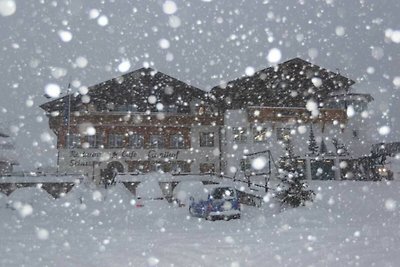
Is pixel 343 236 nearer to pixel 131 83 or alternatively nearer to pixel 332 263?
pixel 332 263

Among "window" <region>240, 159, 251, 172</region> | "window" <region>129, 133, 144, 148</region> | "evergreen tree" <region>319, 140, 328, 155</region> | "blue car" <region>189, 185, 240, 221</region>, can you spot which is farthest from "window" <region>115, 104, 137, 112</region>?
"blue car" <region>189, 185, 240, 221</region>

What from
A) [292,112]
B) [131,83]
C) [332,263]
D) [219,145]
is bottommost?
[332,263]

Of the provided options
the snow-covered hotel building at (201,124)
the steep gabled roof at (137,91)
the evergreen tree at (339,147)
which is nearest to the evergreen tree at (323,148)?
the snow-covered hotel building at (201,124)

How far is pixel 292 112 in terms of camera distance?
35.6m

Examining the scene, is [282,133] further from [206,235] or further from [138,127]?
[206,235]

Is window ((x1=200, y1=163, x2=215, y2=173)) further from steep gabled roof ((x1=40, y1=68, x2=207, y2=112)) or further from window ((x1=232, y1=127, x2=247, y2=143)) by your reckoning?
steep gabled roof ((x1=40, y1=68, x2=207, y2=112))

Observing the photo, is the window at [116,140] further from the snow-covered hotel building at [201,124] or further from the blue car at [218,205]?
the blue car at [218,205]

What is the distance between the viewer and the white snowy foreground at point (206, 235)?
7.91 meters

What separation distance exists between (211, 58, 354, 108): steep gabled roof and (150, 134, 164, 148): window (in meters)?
6.38

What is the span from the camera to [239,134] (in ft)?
115

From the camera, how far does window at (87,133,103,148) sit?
1341 inches

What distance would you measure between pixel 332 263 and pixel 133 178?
70.8ft

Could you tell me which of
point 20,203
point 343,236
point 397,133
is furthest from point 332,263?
point 397,133

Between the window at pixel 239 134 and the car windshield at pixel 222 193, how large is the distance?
18.9m
